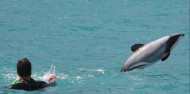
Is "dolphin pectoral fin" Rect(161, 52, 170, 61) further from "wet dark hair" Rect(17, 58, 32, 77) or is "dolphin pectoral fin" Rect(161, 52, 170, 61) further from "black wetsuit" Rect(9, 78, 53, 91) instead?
"wet dark hair" Rect(17, 58, 32, 77)

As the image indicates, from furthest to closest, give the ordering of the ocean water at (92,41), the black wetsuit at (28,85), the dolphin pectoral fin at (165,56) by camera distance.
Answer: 1. the ocean water at (92,41)
2. the dolphin pectoral fin at (165,56)
3. the black wetsuit at (28,85)

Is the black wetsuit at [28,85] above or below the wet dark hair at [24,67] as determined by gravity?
below

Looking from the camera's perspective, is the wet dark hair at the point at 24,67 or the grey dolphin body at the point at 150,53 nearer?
the wet dark hair at the point at 24,67

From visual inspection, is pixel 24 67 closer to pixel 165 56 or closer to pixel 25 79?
pixel 25 79

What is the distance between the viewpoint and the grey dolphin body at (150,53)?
28.5 feet

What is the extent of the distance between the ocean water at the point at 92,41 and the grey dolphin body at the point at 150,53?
119cm

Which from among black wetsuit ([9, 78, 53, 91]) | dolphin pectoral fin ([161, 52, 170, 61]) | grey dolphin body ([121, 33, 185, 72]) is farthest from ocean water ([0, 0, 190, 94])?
dolphin pectoral fin ([161, 52, 170, 61])

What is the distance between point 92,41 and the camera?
1438cm

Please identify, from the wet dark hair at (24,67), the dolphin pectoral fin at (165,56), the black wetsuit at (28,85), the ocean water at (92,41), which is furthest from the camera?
the ocean water at (92,41)

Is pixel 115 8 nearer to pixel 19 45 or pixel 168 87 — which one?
pixel 19 45

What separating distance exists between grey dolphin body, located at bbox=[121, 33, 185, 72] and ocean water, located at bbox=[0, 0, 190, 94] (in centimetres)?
119

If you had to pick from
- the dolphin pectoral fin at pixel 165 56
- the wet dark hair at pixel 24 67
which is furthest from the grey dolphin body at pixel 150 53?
the wet dark hair at pixel 24 67

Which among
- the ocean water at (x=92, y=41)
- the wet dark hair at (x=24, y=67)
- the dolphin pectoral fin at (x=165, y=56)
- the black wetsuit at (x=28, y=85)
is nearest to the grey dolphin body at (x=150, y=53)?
the dolphin pectoral fin at (x=165, y=56)

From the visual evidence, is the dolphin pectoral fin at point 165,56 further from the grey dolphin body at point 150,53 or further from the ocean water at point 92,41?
the ocean water at point 92,41
